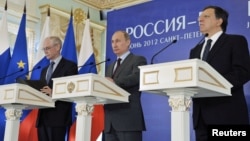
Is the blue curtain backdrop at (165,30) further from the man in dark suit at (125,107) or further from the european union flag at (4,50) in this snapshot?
the european union flag at (4,50)

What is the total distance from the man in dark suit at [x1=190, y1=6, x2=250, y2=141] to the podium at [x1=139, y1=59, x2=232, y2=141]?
0.16m

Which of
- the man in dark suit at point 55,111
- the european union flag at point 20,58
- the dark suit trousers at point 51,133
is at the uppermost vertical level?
the european union flag at point 20,58

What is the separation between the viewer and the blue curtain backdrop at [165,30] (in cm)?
456

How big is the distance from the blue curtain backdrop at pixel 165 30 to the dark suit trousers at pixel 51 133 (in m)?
1.48

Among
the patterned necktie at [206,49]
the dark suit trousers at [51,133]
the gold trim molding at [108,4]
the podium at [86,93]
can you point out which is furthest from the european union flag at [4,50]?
the patterned necktie at [206,49]

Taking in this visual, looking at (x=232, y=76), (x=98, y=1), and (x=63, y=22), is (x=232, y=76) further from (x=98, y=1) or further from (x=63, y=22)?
(x=98, y=1)

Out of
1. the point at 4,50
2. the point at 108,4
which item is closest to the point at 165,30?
the point at 4,50

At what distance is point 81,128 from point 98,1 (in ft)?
20.9

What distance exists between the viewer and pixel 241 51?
10.0ft

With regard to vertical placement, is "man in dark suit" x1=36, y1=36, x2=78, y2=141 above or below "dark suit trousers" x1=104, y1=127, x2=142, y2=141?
above

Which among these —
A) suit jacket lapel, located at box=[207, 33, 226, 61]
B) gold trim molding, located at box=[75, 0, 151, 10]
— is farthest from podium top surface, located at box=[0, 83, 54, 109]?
gold trim molding, located at box=[75, 0, 151, 10]

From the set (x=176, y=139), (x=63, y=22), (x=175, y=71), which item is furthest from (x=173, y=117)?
(x=63, y=22)

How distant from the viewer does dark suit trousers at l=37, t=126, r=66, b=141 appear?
385 cm

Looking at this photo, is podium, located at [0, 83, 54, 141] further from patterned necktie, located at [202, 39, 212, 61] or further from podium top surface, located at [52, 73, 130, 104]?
patterned necktie, located at [202, 39, 212, 61]
